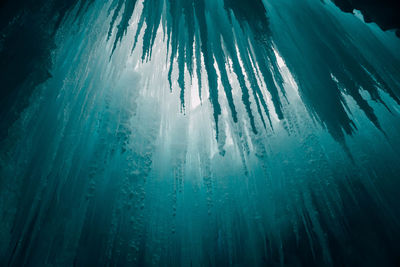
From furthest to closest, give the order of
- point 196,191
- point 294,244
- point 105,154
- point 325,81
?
point 196,191 → point 294,244 → point 105,154 → point 325,81

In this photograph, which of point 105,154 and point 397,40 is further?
point 105,154

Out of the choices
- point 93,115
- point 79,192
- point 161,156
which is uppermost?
point 161,156

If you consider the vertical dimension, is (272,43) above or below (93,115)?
below

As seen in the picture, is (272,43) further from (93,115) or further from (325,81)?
(93,115)

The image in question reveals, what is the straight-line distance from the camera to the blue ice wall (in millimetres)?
3088

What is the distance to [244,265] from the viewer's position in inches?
373

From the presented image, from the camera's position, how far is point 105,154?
6.77m

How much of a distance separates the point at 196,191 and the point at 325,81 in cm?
870

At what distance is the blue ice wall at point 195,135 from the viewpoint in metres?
3.09

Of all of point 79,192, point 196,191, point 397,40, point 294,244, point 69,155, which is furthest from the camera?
point 196,191

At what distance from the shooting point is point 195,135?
411 inches

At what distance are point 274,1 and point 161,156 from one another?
7.89m

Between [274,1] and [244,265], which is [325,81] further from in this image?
[244,265]

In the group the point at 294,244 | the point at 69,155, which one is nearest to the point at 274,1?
the point at 69,155
